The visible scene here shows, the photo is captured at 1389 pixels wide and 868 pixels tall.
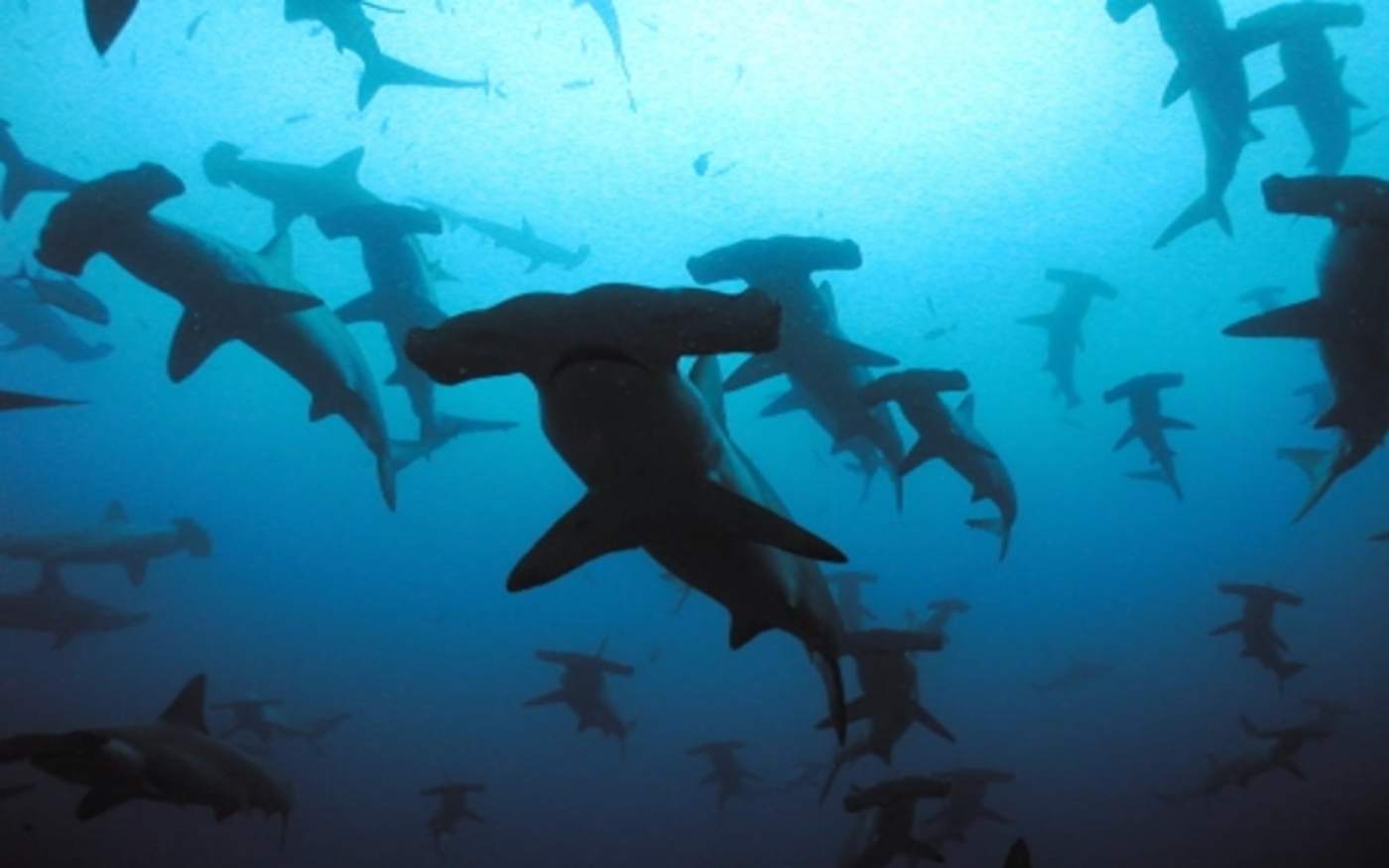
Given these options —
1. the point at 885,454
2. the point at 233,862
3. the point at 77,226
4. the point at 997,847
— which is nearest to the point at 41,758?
the point at 77,226

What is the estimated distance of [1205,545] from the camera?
39.8 meters

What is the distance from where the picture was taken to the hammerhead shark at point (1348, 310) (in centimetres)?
477

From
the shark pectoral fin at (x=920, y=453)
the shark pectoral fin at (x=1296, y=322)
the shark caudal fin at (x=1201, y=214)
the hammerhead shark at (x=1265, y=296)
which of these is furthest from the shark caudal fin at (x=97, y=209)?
the hammerhead shark at (x=1265, y=296)

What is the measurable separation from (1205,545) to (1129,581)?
13.3ft

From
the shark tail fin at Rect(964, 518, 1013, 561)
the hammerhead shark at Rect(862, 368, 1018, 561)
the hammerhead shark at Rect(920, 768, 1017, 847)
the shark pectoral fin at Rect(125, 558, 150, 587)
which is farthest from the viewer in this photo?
the shark pectoral fin at Rect(125, 558, 150, 587)

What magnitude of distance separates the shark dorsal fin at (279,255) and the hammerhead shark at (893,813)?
6.15m

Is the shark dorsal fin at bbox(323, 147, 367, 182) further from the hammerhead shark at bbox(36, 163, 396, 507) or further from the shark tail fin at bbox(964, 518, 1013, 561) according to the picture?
the shark tail fin at bbox(964, 518, 1013, 561)

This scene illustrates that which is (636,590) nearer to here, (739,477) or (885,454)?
(885,454)

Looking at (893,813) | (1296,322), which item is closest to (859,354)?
(1296,322)

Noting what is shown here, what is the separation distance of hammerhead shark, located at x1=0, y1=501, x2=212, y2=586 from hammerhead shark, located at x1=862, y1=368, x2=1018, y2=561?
43.9ft

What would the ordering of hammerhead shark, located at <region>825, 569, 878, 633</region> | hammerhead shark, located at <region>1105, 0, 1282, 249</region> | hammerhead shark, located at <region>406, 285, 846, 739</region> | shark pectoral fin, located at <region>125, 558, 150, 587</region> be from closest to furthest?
hammerhead shark, located at <region>406, 285, 846, 739</region> → hammerhead shark, located at <region>1105, 0, 1282, 249</region> → hammerhead shark, located at <region>825, 569, 878, 633</region> → shark pectoral fin, located at <region>125, 558, 150, 587</region>

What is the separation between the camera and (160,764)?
18.5 ft

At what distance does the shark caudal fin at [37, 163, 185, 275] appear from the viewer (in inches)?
198

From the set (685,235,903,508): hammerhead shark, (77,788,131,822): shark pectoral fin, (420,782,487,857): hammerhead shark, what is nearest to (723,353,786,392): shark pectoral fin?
(685,235,903,508): hammerhead shark
